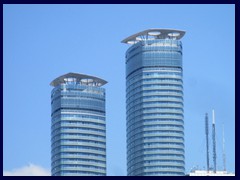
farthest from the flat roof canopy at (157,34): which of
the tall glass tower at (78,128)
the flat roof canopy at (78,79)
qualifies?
the tall glass tower at (78,128)

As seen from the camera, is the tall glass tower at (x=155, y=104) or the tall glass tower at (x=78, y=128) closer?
the tall glass tower at (x=155, y=104)

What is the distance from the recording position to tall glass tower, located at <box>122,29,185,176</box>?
9488 centimetres

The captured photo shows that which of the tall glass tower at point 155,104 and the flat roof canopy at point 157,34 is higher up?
the flat roof canopy at point 157,34

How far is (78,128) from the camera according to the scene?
323ft

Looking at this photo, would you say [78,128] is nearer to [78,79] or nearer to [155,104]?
[78,79]

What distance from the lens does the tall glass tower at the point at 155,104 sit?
311 ft

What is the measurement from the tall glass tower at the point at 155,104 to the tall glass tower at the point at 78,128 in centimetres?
422

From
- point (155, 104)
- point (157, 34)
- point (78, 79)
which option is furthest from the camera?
point (157, 34)

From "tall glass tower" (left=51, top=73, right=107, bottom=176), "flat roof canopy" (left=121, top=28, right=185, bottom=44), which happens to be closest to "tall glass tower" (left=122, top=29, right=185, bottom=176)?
"flat roof canopy" (left=121, top=28, right=185, bottom=44)

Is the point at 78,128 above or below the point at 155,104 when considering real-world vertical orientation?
below

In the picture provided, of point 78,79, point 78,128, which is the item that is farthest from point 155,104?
point 78,79

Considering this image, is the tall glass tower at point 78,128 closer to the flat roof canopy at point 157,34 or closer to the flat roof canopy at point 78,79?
the flat roof canopy at point 78,79

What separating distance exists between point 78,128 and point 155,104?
10.6 meters

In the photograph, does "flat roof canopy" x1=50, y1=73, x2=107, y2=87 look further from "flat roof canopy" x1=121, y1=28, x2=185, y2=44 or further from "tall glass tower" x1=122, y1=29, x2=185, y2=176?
"flat roof canopy" x1=121, y1=28, x2=185, y2=44
